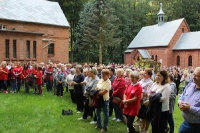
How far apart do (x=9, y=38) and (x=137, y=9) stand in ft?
137

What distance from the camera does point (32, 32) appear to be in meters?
25.6

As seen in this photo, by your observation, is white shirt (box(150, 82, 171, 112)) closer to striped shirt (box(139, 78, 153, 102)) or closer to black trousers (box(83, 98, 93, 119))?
striped shirt (box(139, 78, 153, 102))

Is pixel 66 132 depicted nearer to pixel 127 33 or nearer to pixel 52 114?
pixel 52 114

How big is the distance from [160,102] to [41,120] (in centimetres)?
488

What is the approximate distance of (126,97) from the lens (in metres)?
6.56

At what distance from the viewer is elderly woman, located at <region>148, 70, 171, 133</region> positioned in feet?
18.4

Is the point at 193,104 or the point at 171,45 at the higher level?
the point at 171,45

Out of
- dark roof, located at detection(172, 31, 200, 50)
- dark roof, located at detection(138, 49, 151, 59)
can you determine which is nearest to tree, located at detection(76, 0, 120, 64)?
dark roof, located at detection(138, 49, 151, 59)

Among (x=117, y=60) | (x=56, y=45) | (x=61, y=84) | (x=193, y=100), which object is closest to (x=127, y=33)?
(x=117, y=60)

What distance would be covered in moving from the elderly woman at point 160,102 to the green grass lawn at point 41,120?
7.53 feet

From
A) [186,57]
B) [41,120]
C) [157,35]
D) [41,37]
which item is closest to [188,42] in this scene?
[186,57]

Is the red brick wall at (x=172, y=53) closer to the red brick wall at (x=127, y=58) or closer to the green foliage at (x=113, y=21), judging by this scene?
the red brick wall at (x=127, y=58)

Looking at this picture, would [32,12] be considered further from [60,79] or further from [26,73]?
[60,79]

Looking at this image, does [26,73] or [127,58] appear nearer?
[26,73]
